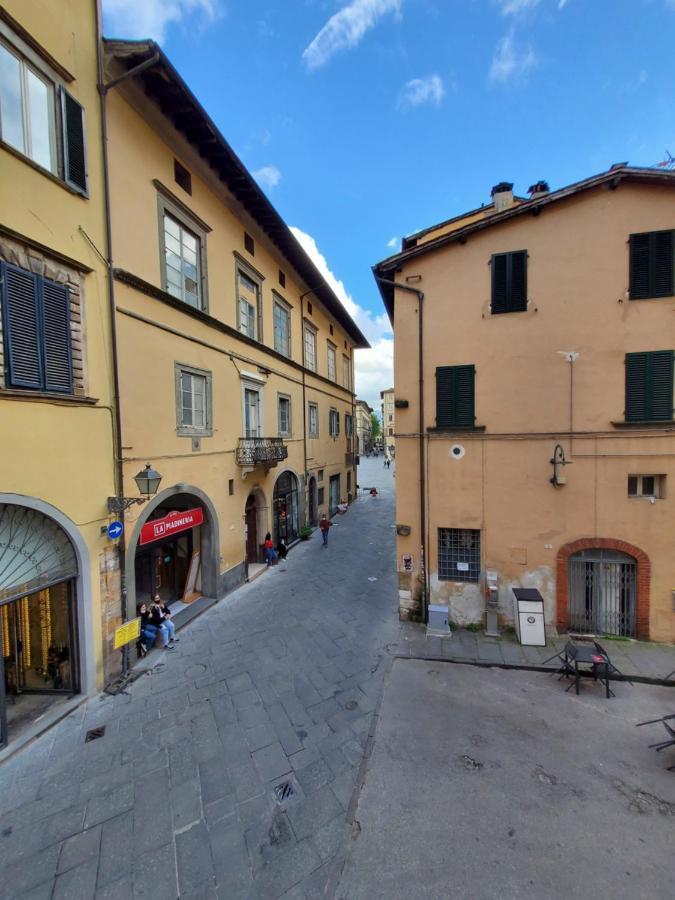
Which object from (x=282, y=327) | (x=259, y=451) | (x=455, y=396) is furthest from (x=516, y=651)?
(x=282, y=327)

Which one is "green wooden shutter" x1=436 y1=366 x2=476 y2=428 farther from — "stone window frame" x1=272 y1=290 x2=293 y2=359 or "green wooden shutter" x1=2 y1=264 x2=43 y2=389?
"stone window frame" x1=272 y1=290 x2=293 y2=359

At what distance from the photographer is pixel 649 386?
8.66 m

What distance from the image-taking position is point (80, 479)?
23.5 feet

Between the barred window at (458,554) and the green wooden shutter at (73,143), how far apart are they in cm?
1093

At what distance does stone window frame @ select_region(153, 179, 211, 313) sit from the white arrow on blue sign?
5.86 metres

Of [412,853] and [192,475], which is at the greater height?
[192,475]

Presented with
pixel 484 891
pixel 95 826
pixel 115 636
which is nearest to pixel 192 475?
pixel 115 636

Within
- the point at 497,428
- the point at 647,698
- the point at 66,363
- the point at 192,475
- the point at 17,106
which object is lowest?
the point at 647,698

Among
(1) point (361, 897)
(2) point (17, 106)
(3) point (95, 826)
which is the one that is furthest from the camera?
(2) point (17, 106)

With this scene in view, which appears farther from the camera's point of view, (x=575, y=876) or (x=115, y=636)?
(x=115, y=636)

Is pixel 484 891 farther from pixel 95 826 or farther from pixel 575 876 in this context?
pixel 95 826

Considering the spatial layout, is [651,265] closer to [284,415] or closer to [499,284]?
[499,284]

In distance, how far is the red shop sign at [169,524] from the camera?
8.90 metres

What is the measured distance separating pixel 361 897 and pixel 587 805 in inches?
127
